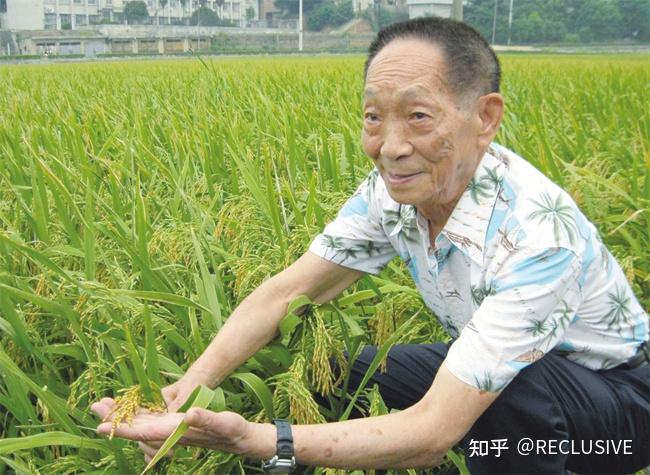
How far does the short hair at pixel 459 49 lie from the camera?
1.23 m

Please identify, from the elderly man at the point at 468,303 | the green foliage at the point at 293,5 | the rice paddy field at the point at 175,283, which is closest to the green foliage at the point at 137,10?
the green foliage at the point at 293,5

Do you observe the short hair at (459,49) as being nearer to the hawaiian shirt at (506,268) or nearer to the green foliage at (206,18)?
the hawaiian shirt at (506,268)

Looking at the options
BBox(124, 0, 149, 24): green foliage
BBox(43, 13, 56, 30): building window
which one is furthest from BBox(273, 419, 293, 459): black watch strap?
BBox(43, 13, 56, 30): building window

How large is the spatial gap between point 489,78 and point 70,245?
0.95 meters

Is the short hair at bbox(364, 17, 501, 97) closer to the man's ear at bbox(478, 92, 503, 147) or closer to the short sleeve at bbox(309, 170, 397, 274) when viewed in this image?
the man's ear at bbox(478, 92, 503, 147)

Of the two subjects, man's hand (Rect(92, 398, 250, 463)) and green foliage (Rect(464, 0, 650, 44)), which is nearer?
man's hand (Rect(92, 398, 250, 463))

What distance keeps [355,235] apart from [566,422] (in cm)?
45

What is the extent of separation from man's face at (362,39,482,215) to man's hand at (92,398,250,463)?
1.33ft

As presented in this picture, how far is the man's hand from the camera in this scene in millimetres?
1076

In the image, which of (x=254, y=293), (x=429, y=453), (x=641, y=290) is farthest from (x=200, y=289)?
(x=641, y=290)

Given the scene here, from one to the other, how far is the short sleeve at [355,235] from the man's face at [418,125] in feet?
0.70

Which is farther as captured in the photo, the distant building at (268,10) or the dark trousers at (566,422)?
the distant building at (268,10)

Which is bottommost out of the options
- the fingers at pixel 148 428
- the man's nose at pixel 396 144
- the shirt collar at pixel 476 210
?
the fingers at pixel 148 428

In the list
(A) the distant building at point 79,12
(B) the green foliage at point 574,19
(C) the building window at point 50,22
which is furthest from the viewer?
(C) the building window at point 50,22
